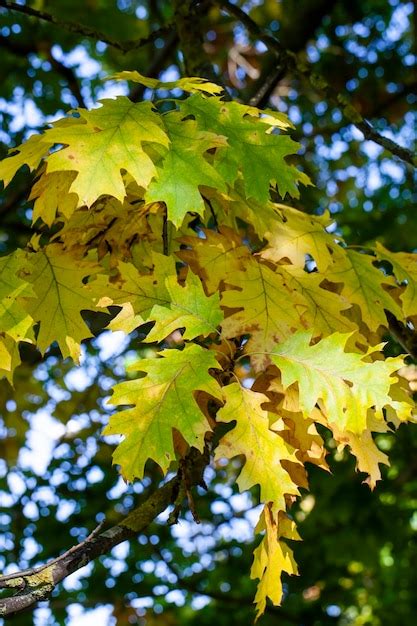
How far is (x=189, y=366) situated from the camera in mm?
1413

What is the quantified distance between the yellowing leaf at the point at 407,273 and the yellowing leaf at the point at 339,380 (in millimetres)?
369

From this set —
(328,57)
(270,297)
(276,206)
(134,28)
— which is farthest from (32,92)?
(270,297)

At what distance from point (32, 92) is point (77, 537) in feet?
8.63

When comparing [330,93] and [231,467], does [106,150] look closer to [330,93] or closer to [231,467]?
[330,93]

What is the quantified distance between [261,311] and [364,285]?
316 mm

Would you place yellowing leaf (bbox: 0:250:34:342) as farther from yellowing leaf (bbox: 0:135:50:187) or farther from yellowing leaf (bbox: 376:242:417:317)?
yellowing leaf (bbox: 376:242:417:317)

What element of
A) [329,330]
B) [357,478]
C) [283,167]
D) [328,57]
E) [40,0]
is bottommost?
[357,478]

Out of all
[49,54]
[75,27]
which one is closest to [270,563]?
[75,27]

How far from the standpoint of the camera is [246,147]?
154cm

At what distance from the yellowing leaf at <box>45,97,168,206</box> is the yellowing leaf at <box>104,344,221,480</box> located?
0.31 meters

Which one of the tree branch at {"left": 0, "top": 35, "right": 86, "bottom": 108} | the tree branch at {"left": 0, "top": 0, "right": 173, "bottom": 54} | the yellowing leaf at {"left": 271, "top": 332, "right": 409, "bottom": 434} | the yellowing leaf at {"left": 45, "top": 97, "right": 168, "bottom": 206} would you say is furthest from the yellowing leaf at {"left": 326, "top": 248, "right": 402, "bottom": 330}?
the tree branch at {"left": 0, "top": 35, "right": 86, "bottom": 108}

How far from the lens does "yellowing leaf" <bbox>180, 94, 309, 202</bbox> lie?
4.97ft

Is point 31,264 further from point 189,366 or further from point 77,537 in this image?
point 77,537

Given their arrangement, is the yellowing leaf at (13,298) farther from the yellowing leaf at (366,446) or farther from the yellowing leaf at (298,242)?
the yellowing leaf at (366,446)
